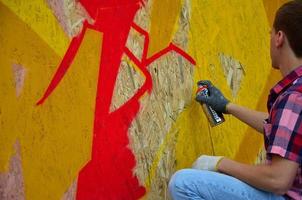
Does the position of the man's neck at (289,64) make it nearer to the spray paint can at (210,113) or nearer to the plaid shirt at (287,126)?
the plaid shirt at (287,126)

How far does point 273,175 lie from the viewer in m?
2.46

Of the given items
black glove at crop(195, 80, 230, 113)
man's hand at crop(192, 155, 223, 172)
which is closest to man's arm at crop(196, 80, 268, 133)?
black glove at crop(195, 80, 230, 113)

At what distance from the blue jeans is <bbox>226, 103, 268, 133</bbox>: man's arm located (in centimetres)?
65

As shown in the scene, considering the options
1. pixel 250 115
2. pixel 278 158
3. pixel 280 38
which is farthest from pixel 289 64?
pixel 250 115

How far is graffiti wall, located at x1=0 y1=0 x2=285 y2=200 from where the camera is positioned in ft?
8.65

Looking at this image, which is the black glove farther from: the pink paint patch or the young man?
the pink paint patch

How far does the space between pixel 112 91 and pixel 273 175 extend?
1011 millimetres

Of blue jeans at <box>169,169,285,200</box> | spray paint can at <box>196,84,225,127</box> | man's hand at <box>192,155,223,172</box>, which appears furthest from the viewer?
spray paint can at <box>196,84,225,127</box>

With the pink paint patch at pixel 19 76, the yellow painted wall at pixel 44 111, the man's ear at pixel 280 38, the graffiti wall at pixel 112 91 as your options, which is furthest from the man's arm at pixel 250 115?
the pink paint patch at pixel 19 76

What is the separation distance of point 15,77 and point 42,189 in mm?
552

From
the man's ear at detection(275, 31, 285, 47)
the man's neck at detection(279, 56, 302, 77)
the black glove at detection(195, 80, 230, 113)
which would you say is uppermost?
the man's ear at detection(275, 31, 285, 47)

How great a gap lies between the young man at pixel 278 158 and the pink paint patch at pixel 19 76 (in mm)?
847

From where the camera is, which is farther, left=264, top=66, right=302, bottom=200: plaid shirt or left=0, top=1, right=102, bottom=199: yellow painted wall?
left=0, top=1, right=102, bottom=199: yellow painted wall

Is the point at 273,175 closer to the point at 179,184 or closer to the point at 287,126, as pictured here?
the point at 287,126
